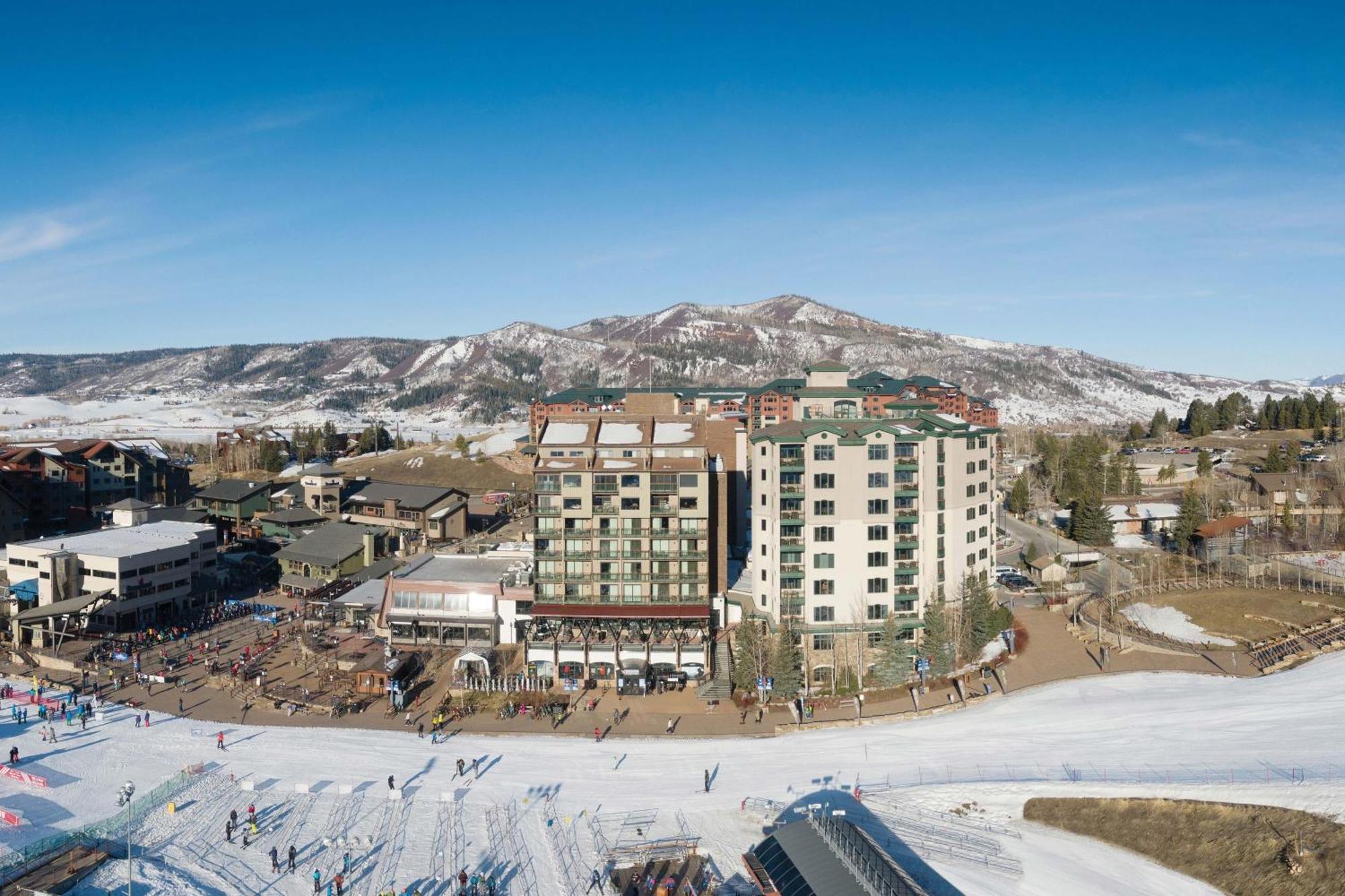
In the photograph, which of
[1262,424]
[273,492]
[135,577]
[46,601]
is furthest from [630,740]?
[1262,424]

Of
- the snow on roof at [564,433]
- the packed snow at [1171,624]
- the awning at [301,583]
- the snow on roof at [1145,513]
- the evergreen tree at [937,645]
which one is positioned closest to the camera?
the evergreen tree at [937,645]

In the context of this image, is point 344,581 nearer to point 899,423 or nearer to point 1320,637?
point 899,423

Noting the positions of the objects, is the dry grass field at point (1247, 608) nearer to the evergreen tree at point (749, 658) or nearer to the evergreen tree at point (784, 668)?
the evergreen tree at point (784, 668)

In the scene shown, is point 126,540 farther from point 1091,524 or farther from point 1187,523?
point 1187,523

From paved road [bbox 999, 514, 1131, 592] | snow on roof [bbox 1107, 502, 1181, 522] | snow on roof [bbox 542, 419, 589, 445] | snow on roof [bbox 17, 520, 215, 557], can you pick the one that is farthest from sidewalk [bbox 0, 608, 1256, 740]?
snow on roof [bbox 1107, 502, 1181, 522]

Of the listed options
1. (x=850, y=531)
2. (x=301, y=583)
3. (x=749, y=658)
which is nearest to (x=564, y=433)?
(x=749, y=658)

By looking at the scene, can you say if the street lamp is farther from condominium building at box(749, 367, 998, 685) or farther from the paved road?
the paved road

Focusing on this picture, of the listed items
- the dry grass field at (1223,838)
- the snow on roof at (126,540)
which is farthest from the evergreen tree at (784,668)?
the snow on roof at (126,540)
